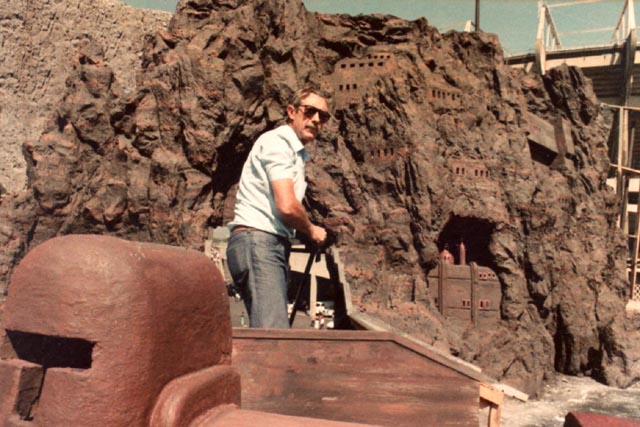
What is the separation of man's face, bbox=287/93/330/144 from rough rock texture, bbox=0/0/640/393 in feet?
43.4

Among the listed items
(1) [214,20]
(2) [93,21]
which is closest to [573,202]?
(1) [214,20]

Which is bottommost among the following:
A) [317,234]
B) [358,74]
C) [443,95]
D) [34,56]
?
[317,234]

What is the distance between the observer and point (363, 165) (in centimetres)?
1841

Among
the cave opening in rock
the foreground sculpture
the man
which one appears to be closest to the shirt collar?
the man

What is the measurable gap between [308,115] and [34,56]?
92.4ft

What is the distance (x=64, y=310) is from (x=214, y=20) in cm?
1901

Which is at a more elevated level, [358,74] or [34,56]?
[34,56]

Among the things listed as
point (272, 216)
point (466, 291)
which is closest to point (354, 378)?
point (272, 216)

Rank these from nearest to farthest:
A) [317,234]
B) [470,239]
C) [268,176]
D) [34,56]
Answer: [268,176], [317,234], [470,239], [34,56]

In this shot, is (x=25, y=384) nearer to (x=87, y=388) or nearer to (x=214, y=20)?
(x=87, y=388)

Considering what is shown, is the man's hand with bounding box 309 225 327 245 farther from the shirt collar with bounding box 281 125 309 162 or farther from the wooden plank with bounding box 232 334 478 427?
the wooden plank with bounding box 232 334 478 427

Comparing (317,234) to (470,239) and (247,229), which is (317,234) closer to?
(247,229)

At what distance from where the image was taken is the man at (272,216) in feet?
9.57

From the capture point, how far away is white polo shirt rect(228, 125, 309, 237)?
295 centimetres
